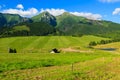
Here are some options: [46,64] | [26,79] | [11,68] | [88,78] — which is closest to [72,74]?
[88,78]

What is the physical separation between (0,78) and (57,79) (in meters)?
6.97

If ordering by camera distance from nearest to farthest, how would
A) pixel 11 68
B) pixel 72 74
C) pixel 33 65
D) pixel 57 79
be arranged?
pixel 57 79 → pixel 72 74 → pixel 11 68 → pixel 33 65

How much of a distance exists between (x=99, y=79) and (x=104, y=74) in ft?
12.4

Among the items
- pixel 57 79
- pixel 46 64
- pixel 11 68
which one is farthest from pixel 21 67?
pixel 57 79

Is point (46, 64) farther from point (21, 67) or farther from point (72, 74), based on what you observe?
point (72, 74)

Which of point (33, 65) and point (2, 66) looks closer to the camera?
point (2, 66)

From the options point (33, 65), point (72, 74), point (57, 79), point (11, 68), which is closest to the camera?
point (57, 79)

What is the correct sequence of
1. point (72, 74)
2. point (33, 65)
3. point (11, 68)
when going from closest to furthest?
point (72, 74) < point (11, 68) < point (33, 65)

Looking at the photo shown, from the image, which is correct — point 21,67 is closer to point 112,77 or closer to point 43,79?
point 43,79

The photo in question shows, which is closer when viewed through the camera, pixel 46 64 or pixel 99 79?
pixel 99 79

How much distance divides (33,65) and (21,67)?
3308 mm

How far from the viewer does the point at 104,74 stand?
109 ft

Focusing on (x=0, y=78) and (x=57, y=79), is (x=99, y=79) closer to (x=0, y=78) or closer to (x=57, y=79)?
(x=57, y=79)

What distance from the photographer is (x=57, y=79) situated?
2916 cm
